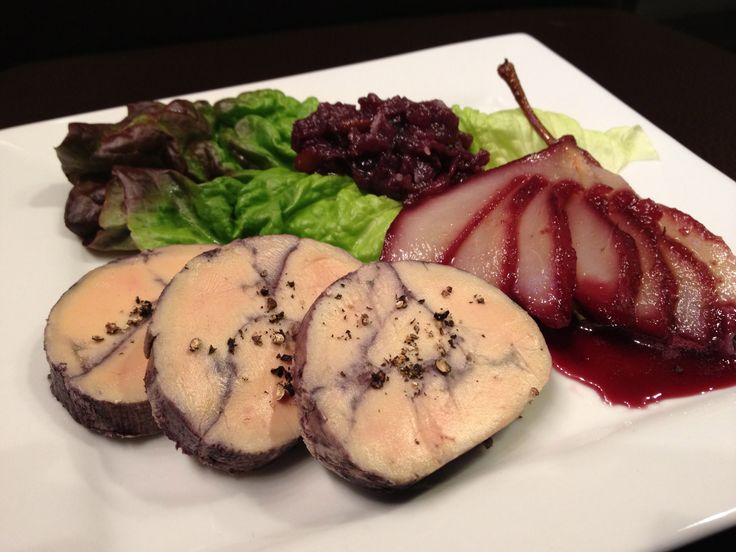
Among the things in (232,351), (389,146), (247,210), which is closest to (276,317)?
(232,351)

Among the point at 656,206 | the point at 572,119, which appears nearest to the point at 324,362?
the point at 656,206

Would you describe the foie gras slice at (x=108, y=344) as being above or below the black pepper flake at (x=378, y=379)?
below

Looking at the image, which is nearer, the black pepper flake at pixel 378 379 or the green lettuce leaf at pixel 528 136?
the black pepper flake at pixel 378 379

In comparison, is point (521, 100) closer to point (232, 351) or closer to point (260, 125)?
point (260, 125)

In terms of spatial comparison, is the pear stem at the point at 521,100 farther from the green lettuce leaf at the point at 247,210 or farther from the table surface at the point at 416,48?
the table surface at the point at 416,48

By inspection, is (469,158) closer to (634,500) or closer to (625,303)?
(625,303)

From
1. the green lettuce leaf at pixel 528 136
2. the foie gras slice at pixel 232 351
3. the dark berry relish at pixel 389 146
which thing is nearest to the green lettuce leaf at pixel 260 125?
the dark berry relish at pixel 389 146
